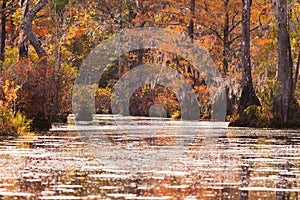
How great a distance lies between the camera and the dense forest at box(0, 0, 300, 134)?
31.2m

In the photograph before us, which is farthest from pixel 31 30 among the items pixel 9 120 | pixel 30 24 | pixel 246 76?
pixel 9 120

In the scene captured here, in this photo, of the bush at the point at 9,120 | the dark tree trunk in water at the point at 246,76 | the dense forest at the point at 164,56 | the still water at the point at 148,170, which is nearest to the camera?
the still water at the point at 148,170

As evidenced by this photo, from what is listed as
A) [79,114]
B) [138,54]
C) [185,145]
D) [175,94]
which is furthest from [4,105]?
[138,54]

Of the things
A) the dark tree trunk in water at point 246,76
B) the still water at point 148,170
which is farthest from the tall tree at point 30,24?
the still water at point 148,170

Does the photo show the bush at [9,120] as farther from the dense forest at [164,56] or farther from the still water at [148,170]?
the still water at [148,170]

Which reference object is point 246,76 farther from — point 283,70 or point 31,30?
point 31,30

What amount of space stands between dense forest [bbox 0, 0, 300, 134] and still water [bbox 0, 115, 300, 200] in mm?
7076

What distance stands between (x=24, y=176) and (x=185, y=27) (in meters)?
43.5

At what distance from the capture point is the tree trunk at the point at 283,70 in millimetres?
35406

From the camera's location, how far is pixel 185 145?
21.3 m

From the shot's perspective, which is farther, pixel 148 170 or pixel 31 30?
pixel 31 30

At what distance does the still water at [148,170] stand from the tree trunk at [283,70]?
1396cm

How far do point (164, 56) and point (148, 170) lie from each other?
4146 cm

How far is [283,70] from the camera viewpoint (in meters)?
36.8
